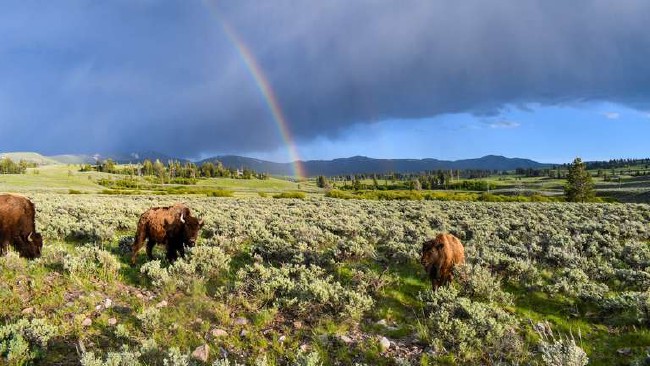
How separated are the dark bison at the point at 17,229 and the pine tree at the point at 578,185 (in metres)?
86.0

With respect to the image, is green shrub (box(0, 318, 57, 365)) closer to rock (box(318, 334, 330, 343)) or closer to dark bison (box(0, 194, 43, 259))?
dark bison (box(0, 194, 43, 259))

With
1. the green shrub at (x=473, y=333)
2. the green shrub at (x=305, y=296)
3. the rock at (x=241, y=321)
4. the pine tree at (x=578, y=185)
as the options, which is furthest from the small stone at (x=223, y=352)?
the pine tree at (x=578, y=185)

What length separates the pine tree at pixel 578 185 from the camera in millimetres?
75350

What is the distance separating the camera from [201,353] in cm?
616

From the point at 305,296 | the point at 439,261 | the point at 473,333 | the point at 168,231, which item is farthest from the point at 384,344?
the point at 168,231

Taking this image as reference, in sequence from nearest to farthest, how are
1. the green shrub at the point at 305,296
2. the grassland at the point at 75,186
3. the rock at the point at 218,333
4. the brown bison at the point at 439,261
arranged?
the rock at the point at 218,333, the green shrub at the point at 305,296, the brown bison at the point at 439,261, the grassland at the point at 75,186

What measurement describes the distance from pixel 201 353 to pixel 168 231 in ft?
17.5

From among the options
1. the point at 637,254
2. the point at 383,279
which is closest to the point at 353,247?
the point at 383,279

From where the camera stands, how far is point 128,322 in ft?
23.2

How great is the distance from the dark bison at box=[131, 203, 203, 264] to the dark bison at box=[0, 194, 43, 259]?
2360 millimetres

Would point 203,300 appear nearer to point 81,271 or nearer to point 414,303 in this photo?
point 81,271

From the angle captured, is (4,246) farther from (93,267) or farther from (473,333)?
(473,333)

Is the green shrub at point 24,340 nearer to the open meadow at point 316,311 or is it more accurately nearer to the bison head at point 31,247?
the open meadow at point 316,311

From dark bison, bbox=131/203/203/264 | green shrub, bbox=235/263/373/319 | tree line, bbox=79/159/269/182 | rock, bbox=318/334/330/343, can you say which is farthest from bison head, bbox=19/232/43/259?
tree line, bbox=79/159/269/182
